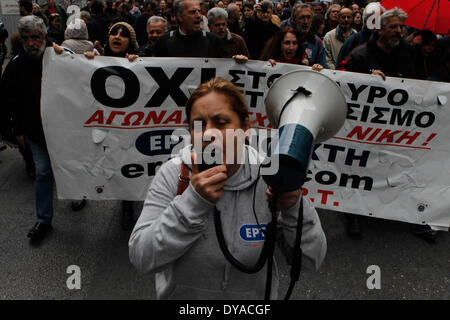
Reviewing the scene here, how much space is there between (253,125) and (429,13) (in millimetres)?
3191

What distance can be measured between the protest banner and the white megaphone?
1887mm

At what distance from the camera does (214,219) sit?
1202 mm

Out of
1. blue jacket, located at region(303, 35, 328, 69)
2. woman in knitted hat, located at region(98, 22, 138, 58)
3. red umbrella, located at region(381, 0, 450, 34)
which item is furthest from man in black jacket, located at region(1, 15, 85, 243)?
red umbrella, located at region(381, 0, 450, 34)

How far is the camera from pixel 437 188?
10.8ft

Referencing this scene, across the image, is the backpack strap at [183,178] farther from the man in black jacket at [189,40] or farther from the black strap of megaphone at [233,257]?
the man in black jacket at [189,40]

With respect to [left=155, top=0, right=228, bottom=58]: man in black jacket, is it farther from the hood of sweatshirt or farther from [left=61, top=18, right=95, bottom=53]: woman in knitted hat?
the hood of sweatshirt

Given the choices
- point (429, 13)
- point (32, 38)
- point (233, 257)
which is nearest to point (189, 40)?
point (32, 38)

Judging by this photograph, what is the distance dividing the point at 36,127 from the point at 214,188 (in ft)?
8.98

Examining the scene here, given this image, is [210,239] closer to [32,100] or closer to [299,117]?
[299,117]

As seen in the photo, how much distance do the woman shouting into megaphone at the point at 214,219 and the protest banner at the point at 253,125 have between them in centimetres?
197

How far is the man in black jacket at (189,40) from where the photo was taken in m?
3.68

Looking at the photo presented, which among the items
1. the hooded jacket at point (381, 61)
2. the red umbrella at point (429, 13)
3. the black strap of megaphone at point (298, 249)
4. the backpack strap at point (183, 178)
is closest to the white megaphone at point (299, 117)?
the black strap of megaphone at point (298, 249)

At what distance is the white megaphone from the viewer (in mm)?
1048

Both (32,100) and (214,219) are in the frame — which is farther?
(32,100)
